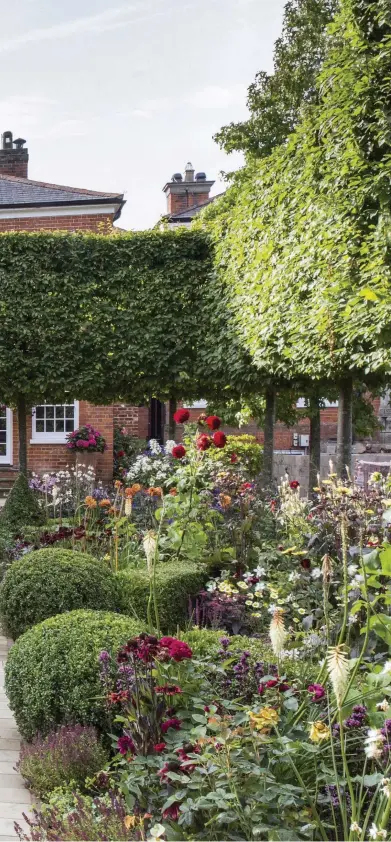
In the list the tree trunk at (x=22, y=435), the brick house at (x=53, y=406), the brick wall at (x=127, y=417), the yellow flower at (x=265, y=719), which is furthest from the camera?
the brick wall at (x=127, y=417)

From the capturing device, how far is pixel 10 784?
3320 millimetres

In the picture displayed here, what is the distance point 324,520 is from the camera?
4.61 m

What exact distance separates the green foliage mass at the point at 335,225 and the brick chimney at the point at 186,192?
532 inches

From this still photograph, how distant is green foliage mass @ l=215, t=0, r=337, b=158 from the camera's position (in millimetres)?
12758

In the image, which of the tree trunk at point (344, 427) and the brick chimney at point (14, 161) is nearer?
the tree trunk at point (344, 427)

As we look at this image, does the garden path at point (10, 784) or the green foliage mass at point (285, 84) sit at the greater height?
the green foliage mass at point (285, 84)

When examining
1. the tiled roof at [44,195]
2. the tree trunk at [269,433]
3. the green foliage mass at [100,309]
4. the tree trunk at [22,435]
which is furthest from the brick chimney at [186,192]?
the tree trunk at [269,433]

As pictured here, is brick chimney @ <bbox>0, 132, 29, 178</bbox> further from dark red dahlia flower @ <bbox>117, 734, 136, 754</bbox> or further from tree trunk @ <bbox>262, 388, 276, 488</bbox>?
dark red dahlia flower @ <bbox>117, 734, 136, 754</bbox>

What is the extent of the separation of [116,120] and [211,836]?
5.20m

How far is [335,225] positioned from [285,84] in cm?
737

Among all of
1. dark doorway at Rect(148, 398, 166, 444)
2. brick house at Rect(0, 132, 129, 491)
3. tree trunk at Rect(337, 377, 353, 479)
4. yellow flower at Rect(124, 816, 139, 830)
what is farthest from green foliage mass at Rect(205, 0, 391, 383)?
dark doorway at Rect(148, 398, 166, 444)

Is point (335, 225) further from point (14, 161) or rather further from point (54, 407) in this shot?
point (14, 161)

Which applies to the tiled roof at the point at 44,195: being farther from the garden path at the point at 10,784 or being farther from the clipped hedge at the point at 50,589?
the garden path at the point at 10,784

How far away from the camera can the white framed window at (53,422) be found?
14852 millimetres
